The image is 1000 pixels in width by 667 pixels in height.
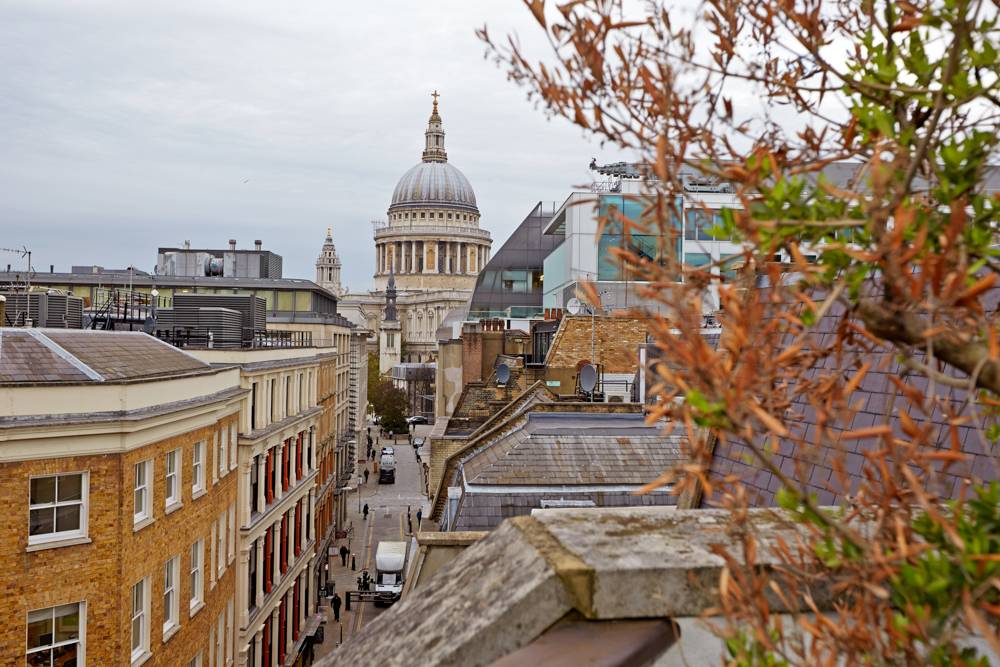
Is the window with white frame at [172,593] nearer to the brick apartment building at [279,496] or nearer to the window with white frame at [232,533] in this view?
the window with white frame at [232,533]

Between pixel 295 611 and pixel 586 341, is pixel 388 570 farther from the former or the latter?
pixel 586 341

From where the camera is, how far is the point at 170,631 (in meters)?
19.0

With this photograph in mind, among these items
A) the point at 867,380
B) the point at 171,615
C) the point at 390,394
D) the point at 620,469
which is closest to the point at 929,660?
the point at 867,380

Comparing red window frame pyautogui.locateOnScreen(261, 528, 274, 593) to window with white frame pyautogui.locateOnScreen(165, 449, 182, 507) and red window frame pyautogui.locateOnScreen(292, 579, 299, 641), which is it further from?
window with white frame pyautogui.locateOnScreen(165, 449, 182, 507)

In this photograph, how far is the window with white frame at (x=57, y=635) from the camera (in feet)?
49.9

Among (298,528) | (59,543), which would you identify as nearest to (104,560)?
(59,543)

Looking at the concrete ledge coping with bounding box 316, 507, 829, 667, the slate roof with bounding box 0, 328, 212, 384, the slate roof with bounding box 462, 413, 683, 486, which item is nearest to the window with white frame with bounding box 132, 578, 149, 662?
the slate roof with bounding box 0, 328, 212, 384

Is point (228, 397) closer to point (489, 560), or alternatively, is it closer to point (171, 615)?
point (171, 615)

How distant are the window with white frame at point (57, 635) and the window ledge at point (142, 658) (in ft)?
4.48

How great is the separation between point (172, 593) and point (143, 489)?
2980mm

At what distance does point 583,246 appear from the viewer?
141ft

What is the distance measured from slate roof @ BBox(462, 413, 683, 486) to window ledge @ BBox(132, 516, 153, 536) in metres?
6.17

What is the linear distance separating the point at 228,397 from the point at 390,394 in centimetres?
8664

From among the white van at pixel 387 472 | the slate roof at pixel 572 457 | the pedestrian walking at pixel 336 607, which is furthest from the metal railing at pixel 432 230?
the slate roof at pixel 572 457
